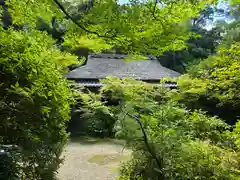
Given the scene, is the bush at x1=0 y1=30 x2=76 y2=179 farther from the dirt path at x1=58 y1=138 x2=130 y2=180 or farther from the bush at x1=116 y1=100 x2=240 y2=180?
the dirt path at x1=58 y1=138 x2=130 y2=180

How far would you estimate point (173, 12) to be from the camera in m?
2.46

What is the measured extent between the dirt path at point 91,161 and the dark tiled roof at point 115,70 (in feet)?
13.2

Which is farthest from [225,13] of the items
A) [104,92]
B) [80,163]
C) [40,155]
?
[40,155]

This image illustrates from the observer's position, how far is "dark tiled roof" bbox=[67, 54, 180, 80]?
35.0ft

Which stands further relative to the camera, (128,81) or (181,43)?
(128,81)

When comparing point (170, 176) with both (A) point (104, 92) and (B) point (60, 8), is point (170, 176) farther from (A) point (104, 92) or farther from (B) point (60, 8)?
(A) point (104, 92)

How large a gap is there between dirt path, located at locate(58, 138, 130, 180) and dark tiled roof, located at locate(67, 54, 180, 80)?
4.01 m

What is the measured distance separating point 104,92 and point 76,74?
193cm

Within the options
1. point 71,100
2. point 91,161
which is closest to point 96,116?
point 91,161

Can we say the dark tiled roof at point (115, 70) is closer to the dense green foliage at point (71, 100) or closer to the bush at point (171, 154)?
the bush at point (171, 154)

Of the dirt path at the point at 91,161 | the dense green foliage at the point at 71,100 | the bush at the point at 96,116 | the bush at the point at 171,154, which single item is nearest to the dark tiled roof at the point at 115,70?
the bush at the point at 96,116

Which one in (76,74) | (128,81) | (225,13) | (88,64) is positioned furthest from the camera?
(225,13)

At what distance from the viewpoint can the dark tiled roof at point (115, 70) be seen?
10.7 meters

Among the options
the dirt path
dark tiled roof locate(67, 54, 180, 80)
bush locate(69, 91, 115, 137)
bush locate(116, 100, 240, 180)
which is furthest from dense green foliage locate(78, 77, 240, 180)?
dark tiled roof locate(67, 54, 180, 80)
